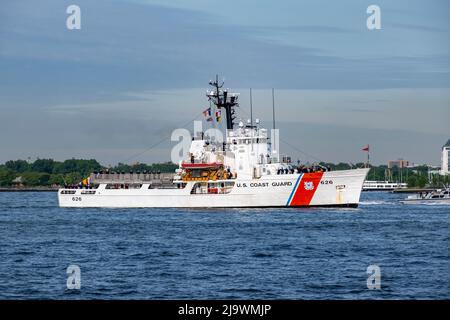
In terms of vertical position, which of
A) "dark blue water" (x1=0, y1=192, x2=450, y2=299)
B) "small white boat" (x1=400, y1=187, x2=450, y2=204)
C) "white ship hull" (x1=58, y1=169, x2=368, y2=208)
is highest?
"white ship hull" (x1=58, y1=169, x2=368, y2=208)

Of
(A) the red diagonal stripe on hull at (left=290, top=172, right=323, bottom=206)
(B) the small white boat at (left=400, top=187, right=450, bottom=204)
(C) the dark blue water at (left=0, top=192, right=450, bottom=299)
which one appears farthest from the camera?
(B) the small white boat at (left=400, top=187, right=450, bottom=204)

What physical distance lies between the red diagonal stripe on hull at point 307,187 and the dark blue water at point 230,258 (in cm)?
1155

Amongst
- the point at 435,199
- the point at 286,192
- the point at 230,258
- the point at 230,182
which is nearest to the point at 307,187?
the point at 286,192

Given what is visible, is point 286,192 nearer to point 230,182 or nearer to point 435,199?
point 230,182

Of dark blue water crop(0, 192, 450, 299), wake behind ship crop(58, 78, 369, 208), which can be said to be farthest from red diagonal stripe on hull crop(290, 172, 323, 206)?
dark blue water crop(0, 192, 450, 299)

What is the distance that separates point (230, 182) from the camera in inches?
3307

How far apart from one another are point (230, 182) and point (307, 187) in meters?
8.92

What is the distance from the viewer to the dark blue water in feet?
101

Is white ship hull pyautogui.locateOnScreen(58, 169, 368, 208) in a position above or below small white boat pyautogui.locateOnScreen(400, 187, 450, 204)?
above

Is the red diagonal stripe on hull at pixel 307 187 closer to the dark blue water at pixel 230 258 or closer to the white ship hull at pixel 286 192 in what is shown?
the white ship hull at pixel 286 192

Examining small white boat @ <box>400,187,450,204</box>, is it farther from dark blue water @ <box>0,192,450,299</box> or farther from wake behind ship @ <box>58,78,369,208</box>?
dark blue water @ <box>0,192,450,299</box>

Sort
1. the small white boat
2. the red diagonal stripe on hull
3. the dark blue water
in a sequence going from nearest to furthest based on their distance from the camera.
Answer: the dark blue water
the red diagonal stripe on hull
the small white boat

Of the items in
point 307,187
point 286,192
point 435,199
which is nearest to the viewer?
point 307,187
